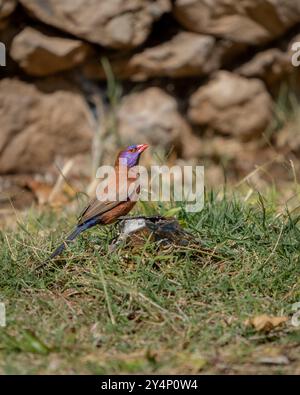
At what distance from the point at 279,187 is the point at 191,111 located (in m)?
1.18

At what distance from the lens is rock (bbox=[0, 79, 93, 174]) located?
6.58m

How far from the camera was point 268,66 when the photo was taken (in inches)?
276

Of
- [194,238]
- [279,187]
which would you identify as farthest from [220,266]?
[279,187]

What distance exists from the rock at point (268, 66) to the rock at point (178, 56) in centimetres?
36

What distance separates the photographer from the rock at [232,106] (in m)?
6.97

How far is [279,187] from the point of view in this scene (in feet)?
21.5
